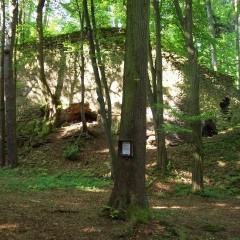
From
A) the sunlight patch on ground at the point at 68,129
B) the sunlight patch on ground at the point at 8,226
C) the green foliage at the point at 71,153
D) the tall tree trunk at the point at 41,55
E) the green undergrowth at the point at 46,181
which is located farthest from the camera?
the sunlight patch on ground at the point at 68,129

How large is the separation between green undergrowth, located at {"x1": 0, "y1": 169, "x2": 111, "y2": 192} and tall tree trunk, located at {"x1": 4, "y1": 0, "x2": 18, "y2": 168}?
2.79ft

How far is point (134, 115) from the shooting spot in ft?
19.2

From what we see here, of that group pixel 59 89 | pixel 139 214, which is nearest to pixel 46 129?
pixel 59 89

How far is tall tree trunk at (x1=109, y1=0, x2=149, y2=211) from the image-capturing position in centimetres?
580

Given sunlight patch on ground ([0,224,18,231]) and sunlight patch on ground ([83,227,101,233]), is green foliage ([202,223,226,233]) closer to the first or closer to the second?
sunlight patch on ground ([83,227,101,233])

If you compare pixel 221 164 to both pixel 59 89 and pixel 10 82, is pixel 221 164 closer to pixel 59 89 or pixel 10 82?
pixel 10 82

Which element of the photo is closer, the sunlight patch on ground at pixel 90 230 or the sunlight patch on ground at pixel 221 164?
the sunlight patch on ground at pixel 90 230

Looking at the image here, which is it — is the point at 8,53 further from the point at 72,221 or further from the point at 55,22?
the point at 55,22

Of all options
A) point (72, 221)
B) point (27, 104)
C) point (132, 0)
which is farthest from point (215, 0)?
point (72, 221)

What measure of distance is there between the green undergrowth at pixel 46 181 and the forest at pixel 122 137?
4cm

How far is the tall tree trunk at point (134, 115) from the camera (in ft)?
19.0

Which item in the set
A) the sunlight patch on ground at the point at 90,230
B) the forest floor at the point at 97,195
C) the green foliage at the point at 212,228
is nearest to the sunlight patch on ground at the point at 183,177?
the forest floor at the point at 97,195

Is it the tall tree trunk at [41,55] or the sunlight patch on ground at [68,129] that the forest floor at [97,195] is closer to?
the sunlight patch on ground at [68,129]

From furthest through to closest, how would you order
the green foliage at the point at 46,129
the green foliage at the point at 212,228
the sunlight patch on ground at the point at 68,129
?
the green foliage at the point at 46,129, the sunlight patch on ground at the point at 68,129, the green foliage at the point at 212,228
